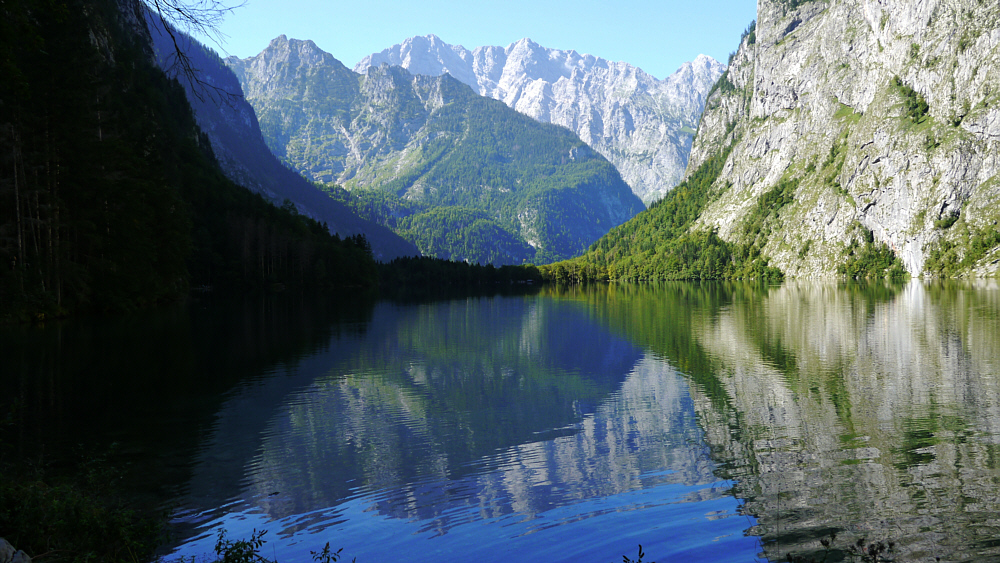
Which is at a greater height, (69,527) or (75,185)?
(75,185)

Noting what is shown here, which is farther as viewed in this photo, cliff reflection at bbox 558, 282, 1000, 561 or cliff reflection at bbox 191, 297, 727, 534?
cliff reflection at bbox 191, 297, 727, 534

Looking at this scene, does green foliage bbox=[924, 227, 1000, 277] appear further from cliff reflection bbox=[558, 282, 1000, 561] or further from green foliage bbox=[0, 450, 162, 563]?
green foliage bbox=[0, 450, 162, 563]

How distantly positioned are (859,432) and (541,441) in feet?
30.4

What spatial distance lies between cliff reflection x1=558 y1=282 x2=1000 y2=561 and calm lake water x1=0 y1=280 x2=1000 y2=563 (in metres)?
0.08

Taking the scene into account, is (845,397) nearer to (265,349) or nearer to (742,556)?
(742,556)

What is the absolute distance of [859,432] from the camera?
17812 millimetres

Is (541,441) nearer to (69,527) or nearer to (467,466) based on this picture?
(467,466)

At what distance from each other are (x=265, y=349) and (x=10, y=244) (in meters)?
20.2

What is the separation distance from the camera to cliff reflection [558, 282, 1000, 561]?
36.6 ft

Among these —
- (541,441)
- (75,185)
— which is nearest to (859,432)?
(541,441)

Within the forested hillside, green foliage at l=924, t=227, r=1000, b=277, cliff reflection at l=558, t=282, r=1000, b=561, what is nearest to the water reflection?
cliff reflection at l=558, t=282, r=1000, b=561

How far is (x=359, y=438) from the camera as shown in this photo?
59.1 feet

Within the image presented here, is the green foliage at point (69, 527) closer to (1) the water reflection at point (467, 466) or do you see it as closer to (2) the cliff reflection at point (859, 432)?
(1) the water reflection at point (467, 466)

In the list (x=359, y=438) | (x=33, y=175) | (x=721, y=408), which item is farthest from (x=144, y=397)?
(x=33, y=175)
